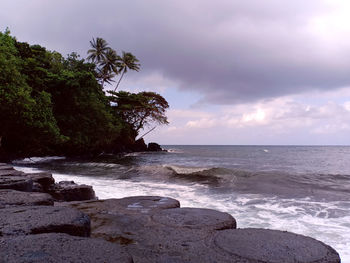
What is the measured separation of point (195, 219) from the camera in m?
2.77

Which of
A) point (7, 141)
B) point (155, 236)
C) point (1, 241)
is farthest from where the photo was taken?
point (7, 141)

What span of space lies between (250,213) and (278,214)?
0.68 metres

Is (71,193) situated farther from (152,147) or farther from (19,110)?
(152,147)

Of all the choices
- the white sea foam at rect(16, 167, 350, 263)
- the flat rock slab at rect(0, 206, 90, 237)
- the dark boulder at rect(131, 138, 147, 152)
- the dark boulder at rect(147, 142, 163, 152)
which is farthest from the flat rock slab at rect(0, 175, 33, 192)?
the dark boulder at rect(147, 142, 163, 152)

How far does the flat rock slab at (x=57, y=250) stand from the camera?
1531 millimetres

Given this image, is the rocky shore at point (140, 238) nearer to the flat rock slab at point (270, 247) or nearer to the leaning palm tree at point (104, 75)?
the flat rock slab at point (270, 247)

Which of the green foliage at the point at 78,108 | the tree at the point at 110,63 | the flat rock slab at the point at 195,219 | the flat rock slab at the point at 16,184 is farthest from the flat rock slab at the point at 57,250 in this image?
the tree at the point at 110,63

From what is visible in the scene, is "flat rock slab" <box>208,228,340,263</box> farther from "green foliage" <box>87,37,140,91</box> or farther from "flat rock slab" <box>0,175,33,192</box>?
"green foliage" <box>87,37,140,91</box>

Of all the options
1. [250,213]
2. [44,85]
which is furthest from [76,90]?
[250,213]

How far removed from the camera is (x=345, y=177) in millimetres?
14664

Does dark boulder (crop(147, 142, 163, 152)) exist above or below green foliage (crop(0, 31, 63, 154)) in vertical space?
below

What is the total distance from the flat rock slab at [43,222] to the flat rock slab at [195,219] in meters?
0.84

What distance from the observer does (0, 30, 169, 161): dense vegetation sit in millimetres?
14086

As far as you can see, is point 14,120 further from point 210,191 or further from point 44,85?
point 210,191
